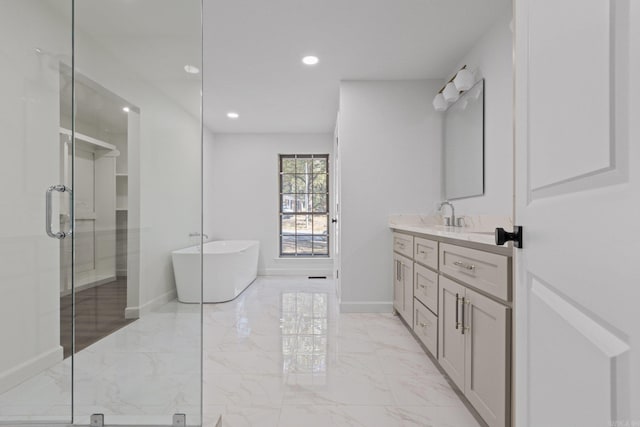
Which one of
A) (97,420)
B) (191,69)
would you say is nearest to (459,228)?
(191,69)

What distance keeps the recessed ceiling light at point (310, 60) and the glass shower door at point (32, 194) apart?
179 cm

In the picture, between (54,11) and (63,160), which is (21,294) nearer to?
(63,160)

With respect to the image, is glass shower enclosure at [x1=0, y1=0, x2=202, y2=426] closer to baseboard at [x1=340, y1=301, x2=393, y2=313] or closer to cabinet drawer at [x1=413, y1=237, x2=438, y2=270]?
cabinet drawer at [x1=413, y1=237, x2=438, y2=270]

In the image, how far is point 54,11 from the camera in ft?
6.00

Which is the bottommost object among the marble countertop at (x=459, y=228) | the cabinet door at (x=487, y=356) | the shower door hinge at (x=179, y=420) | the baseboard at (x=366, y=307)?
the baseboard at (x=366, y=307)

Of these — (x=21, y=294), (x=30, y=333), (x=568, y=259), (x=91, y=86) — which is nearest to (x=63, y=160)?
(x=91, y=86)

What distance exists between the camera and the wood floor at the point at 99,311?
152cm

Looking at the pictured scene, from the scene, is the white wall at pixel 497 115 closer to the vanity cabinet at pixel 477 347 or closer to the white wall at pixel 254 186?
the vanity cabinet at pixel 477 347

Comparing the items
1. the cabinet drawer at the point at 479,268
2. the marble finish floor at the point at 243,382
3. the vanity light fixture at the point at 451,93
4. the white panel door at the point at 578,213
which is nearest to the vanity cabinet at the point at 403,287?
the marble finish floor at the point at 243,382

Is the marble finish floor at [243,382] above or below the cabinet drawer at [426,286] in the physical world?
below

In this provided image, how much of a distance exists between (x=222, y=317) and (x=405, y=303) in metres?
1.79

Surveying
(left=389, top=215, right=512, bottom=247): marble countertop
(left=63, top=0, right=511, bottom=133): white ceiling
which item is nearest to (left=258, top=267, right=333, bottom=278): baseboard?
(left=389, top=215, right=512, bottom=247): marble countertop

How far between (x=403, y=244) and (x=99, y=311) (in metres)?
2.30

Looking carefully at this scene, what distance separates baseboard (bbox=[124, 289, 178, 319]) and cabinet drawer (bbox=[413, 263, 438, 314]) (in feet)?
Result: 5.01
